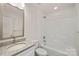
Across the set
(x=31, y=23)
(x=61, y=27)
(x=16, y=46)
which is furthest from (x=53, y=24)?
(x=16, y=46)

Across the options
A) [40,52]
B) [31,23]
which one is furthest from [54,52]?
[31,23]

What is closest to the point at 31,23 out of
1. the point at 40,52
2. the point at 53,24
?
the point at 53,24

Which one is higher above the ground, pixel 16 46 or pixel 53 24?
pixel 53 24

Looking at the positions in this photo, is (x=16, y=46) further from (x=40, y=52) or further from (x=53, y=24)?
(x=53, y=24)

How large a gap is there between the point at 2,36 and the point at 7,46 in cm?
14

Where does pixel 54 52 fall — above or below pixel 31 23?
below

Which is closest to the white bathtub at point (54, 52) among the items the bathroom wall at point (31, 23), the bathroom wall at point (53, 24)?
the bathroom wall at point (53, 24)

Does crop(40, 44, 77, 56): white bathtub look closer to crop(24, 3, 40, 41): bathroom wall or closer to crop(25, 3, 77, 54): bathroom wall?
crop(25, 3, 77, 54): bathroom wall

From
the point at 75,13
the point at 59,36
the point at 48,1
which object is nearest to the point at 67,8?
the point at 75,13

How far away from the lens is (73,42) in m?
1.17

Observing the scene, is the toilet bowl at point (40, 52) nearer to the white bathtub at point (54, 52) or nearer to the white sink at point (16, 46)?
the white bathtub at point (54, 52)

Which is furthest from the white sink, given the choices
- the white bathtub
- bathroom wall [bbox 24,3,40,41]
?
the white bathtub

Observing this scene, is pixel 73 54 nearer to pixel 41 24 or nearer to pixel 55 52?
pixel 55 52

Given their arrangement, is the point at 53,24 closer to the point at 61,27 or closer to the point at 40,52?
the point at 61,27
